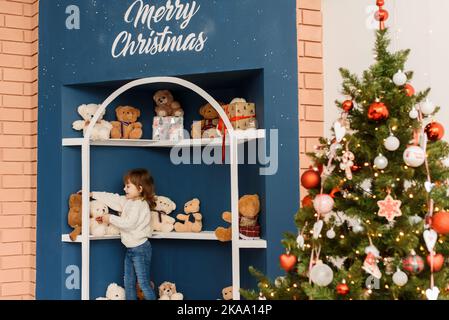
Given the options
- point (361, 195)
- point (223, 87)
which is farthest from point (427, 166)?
point (223, 87)

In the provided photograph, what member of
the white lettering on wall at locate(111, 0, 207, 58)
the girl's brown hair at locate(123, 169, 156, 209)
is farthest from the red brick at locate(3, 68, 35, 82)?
the girl's brown hair at locate(123, 169, 156, 209)

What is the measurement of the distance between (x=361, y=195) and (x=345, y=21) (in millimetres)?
1284

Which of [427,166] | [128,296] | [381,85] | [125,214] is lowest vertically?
[128,296]

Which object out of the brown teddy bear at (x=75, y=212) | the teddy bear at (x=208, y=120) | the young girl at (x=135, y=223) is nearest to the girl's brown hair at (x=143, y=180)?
the young girl at (x=135, y=223)

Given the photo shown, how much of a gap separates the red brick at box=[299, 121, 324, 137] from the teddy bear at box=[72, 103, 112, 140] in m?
1.21

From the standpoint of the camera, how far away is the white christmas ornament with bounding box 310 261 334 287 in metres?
2.07

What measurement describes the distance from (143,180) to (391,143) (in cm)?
200

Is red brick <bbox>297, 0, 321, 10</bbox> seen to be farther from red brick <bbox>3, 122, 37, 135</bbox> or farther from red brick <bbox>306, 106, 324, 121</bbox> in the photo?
red brick <bbox>3, 122, 37, 135</bbox>

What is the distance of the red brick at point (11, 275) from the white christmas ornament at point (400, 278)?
100 inches

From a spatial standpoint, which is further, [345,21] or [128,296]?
[128,296]

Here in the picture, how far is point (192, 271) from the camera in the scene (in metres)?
3.93
